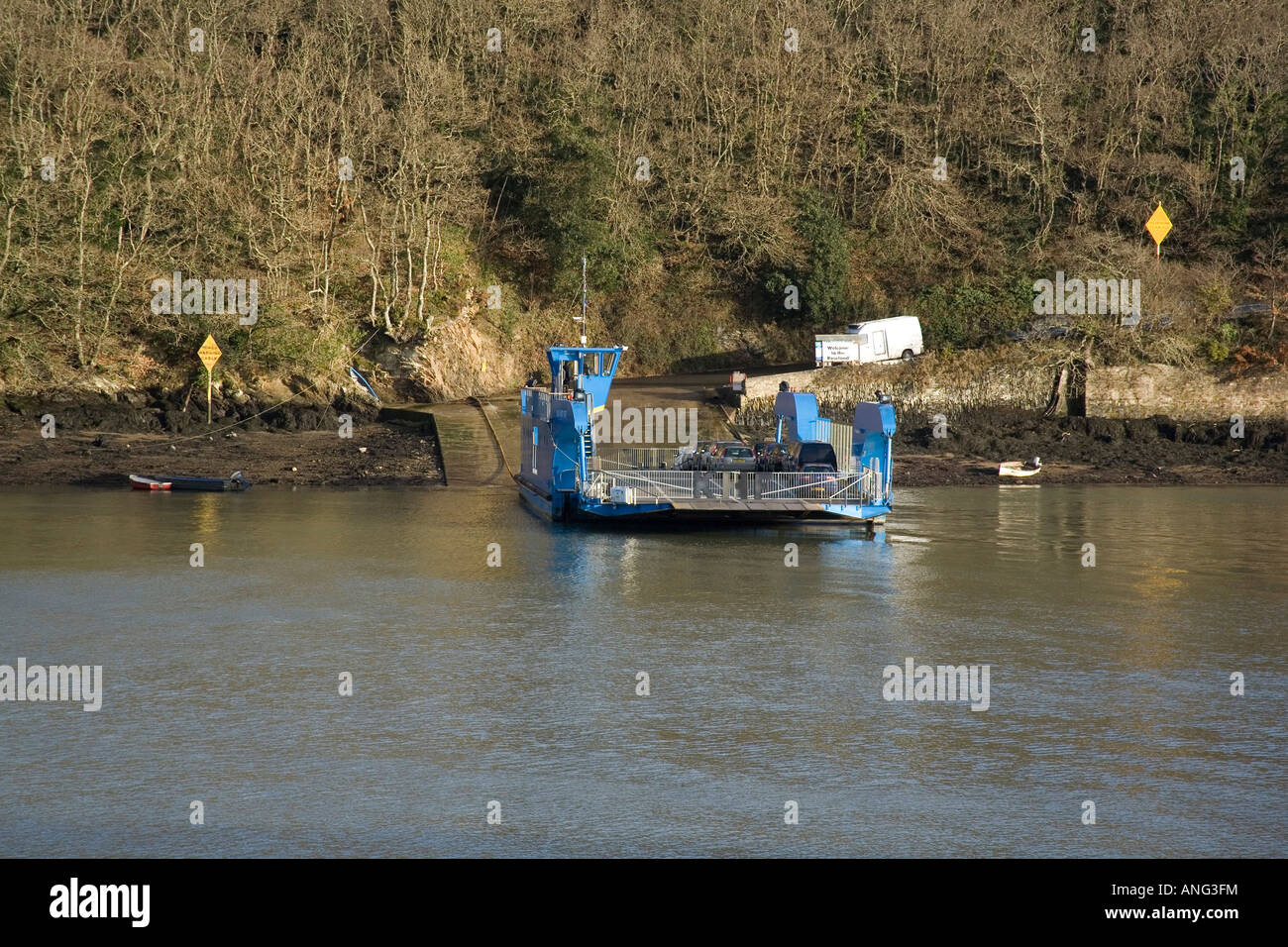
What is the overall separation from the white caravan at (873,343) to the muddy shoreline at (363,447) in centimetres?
455

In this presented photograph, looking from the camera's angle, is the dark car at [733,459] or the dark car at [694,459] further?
the dark car at [694,459]

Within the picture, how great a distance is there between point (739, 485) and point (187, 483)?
1470 cm

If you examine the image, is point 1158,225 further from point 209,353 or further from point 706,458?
point 209,353

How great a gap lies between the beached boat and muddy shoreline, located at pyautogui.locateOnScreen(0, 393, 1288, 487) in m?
1.26

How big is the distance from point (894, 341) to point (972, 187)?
1462 cm

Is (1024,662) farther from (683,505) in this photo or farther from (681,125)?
(681,125)

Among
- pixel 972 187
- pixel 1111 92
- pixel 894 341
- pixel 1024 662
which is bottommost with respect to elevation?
pixel 1024 662

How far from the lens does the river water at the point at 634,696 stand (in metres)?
10.1

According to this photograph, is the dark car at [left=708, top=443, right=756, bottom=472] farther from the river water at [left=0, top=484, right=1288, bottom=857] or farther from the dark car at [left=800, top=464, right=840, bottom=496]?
the river water at [left=0, top=484, right=1288, bottom=857]

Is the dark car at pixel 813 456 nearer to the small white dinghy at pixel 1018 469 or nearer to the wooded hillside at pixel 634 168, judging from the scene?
the small white dinghy at pixel 1018 469

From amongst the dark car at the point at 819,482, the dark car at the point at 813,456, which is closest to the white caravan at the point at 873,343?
the dark car at the point at 813,456

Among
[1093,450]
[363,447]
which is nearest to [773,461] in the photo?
[363,447]

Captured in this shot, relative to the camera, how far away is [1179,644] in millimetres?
16609

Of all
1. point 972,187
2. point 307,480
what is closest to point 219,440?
point 307,480
